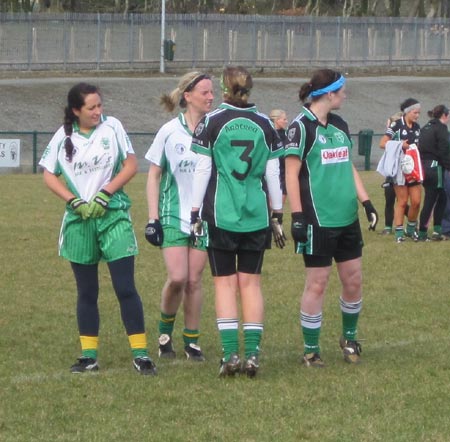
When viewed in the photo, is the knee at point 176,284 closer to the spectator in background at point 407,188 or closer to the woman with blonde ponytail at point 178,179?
the woman with blonde ponytail at point 178,179

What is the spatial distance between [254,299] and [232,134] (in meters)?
1.06

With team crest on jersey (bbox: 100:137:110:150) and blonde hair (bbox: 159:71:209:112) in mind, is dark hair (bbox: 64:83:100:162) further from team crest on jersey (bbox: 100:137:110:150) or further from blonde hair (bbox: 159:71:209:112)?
blonde hair (bbox: 159:71:209:112)

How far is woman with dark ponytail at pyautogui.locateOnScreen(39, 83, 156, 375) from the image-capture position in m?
7.19

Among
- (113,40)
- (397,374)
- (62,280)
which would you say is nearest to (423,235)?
(62,280)

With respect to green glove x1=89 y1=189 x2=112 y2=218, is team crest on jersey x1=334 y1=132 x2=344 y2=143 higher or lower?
higher

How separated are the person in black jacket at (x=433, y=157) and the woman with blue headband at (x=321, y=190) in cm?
821

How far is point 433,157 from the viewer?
15586 millimetres

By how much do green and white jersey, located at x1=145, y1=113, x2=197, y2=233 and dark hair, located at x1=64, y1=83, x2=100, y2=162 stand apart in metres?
0.67

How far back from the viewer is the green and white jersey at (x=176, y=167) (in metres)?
7.70

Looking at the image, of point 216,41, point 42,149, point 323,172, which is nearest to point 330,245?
point 323,172

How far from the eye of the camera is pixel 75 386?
7.07 m

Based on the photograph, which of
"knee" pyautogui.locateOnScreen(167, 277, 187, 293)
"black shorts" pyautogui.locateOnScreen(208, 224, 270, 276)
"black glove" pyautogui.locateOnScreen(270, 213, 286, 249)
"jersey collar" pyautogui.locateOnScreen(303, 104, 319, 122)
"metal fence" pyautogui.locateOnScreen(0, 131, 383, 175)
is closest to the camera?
"black shorts" pyautogui.locateOnScreen(208, 224, 270, 276)

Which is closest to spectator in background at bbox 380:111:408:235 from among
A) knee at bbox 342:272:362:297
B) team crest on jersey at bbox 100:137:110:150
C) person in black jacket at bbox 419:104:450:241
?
person in black jacket at bbox 419:104:450:241

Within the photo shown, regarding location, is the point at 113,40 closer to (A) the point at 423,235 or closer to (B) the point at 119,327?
(A) the point at 423,235
